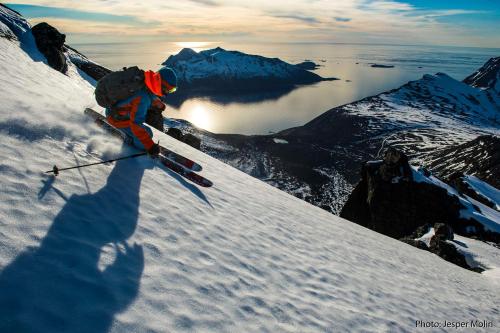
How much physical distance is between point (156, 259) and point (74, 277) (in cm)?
140

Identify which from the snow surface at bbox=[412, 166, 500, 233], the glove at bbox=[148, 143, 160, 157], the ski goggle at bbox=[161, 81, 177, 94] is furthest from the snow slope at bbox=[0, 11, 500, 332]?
the snow surface at bbox=[412, 166, 500, 233]

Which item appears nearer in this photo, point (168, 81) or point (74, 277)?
point (74, 277)

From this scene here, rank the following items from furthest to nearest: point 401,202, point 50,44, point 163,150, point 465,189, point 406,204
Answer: point 465,189, point 401,202, point 406,204, point 50,44, point 163,150

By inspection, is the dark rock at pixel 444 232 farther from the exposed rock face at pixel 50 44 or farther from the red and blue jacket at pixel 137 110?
the exposed rock face at pixel 50 44

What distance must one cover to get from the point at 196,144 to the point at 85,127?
19627 millimetres

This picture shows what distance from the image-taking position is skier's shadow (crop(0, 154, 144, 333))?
342cm

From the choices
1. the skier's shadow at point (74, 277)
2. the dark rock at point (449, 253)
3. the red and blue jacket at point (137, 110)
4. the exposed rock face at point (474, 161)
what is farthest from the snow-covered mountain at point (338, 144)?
the skier's shadow at point (74, 277)

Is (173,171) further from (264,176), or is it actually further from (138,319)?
(264,176)

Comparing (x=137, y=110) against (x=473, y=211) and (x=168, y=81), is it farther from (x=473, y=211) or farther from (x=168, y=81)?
(x=473, y=211)

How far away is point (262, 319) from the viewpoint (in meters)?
5.12

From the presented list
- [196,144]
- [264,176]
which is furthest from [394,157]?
[264,176]

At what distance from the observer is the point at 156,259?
5.34m

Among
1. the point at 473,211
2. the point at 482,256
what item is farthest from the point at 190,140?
the point at 473,211

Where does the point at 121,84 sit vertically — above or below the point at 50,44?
below
